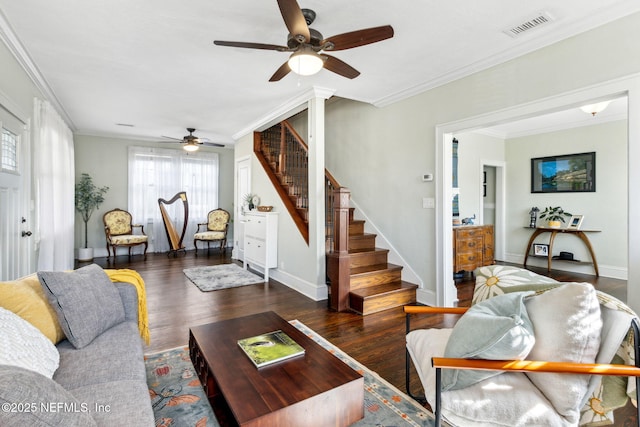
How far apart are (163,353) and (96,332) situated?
86 cm

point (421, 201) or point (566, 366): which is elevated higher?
point (421, 201)

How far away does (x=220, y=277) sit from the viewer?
5.23 metres

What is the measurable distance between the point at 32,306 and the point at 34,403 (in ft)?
4.30

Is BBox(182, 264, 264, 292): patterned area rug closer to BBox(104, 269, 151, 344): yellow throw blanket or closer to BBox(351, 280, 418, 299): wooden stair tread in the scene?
BBox(351, 280, 418, 299): wooden stair tread

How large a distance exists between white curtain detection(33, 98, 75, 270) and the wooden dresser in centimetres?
560

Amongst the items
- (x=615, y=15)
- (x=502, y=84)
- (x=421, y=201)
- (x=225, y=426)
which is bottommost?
(x=225, y=426)

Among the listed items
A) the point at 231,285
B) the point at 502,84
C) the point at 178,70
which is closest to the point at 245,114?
the point at 178,70

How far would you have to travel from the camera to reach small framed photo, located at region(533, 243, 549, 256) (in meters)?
5.90

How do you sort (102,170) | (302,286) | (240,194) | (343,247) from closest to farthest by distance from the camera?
(343,247) → (302,286) → (240,194) → (102,170)

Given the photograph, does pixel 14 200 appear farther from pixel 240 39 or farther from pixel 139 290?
pixel 240 39

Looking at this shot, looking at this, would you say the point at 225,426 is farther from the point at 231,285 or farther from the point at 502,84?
the point at 502,84

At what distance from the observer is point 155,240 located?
7.70 meters

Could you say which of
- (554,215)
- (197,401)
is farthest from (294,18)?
(554,215)

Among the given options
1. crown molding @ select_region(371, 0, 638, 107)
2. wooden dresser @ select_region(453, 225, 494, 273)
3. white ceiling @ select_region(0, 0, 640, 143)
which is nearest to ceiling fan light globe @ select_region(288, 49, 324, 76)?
white ceiling @ select_region(0, 0, 640, 143)
